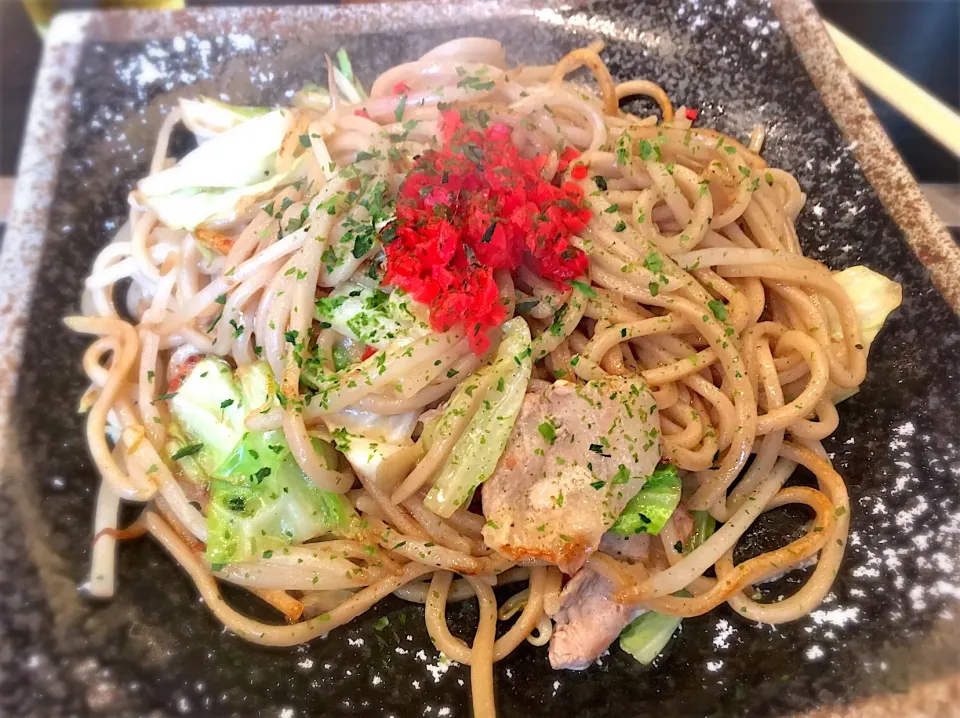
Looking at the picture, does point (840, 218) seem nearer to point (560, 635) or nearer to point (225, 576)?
point (560, 635)

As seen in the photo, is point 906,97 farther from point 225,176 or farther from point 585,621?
point 225,176

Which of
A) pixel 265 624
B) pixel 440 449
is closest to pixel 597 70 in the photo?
pixel 440 449

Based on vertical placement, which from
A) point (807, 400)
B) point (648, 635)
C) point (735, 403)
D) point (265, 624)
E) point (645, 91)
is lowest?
point (265, 624)

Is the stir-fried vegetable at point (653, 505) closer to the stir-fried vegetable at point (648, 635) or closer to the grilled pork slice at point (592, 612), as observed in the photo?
the grilled pork slice at point (592, 612)

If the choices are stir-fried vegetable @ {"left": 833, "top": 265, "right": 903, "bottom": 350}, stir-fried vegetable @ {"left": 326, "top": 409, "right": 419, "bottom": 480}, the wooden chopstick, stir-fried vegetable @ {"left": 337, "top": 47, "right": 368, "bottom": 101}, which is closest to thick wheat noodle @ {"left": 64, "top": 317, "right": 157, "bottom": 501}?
stir-fried vegetable @ {"left": 326, "top": 409, "right": 419, "bottom": 480}

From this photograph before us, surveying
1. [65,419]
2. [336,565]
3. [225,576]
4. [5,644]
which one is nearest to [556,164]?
[336,565]
